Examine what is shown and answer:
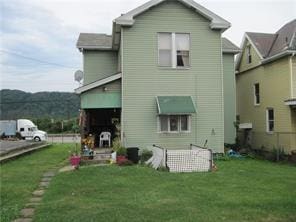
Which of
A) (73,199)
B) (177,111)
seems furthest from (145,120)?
(73,199)

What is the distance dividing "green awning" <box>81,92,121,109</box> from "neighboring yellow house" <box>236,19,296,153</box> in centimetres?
919

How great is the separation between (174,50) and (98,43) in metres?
5.97

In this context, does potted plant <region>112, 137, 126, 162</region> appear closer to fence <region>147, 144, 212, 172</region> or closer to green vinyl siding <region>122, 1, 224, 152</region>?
green vinyl siding <region>122, 1, 224, 152</region>

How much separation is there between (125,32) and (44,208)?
12.6 m

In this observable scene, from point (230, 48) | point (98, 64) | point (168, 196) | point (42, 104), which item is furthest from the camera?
point (42, 104)

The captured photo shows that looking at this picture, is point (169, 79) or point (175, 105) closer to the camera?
point (175, 105)

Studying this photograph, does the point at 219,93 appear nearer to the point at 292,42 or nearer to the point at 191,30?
the point at 191,30

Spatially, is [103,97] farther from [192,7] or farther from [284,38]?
[284,38]

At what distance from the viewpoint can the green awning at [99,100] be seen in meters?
19.6

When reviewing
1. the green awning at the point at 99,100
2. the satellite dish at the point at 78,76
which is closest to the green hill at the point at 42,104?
the satellite dish at the point at 78,76

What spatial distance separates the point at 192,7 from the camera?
66.0 ft

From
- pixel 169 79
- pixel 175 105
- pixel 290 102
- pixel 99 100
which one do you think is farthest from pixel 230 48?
pixel 99 100

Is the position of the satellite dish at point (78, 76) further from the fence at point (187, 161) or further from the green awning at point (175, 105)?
the fence at point (187, 161)

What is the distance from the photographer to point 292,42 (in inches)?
836
